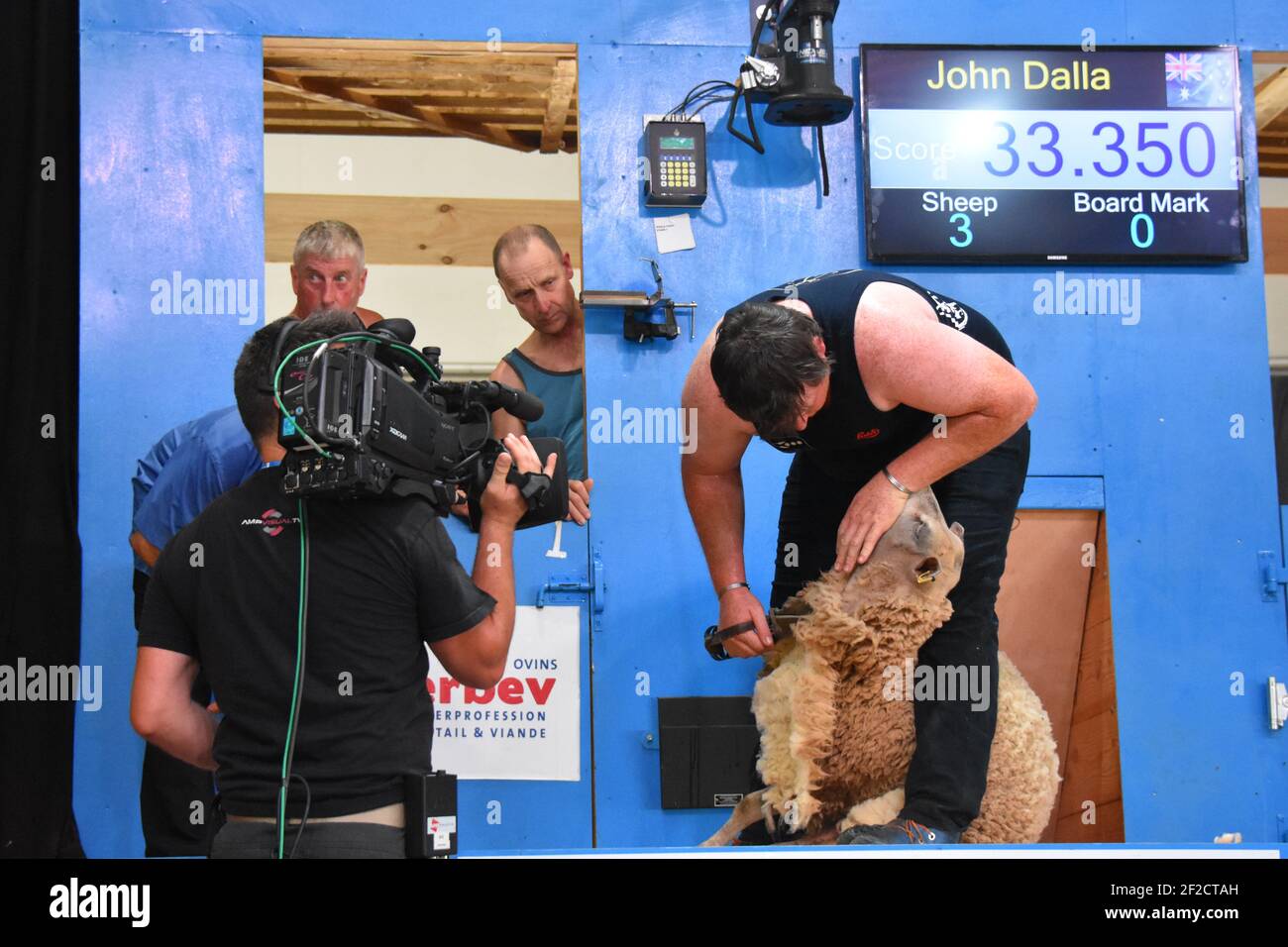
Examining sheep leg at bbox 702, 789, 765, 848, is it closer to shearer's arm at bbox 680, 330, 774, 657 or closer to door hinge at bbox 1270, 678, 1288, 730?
shearer's arm at bbox 680, 330, 774, 657

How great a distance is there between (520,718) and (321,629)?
2214mm

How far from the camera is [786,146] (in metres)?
4.86

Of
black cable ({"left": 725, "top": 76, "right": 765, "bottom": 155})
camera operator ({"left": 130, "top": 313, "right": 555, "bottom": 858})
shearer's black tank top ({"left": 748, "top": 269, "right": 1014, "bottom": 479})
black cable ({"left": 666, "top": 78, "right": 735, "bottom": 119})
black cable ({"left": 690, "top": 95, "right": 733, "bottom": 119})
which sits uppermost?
black cable ({"left": 666, "top": 78, "right": 735, "bottom": 119})

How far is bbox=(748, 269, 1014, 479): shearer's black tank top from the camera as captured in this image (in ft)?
10.8

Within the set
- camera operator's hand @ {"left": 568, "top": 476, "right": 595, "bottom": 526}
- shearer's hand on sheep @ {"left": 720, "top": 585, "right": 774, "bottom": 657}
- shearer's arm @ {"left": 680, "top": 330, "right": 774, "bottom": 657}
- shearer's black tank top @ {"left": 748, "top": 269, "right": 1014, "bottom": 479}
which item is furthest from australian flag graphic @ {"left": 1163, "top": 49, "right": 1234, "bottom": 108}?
shearer's hand on sheep @ {"left": 720, "top": 585, "right": 774, "bottom": 657}

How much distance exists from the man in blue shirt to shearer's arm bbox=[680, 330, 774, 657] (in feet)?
4.35

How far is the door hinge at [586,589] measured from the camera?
461cm

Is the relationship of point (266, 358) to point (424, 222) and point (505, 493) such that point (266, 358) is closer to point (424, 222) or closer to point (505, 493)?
point (505, 493)

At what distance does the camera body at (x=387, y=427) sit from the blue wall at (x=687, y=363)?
6.12 feet

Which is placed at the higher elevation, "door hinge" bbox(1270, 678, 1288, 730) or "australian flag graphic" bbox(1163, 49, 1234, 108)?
"australian flag graphic" bbox(1163, 49, 1234, 108)

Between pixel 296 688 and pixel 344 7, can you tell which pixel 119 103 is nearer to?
pixel 344 7
